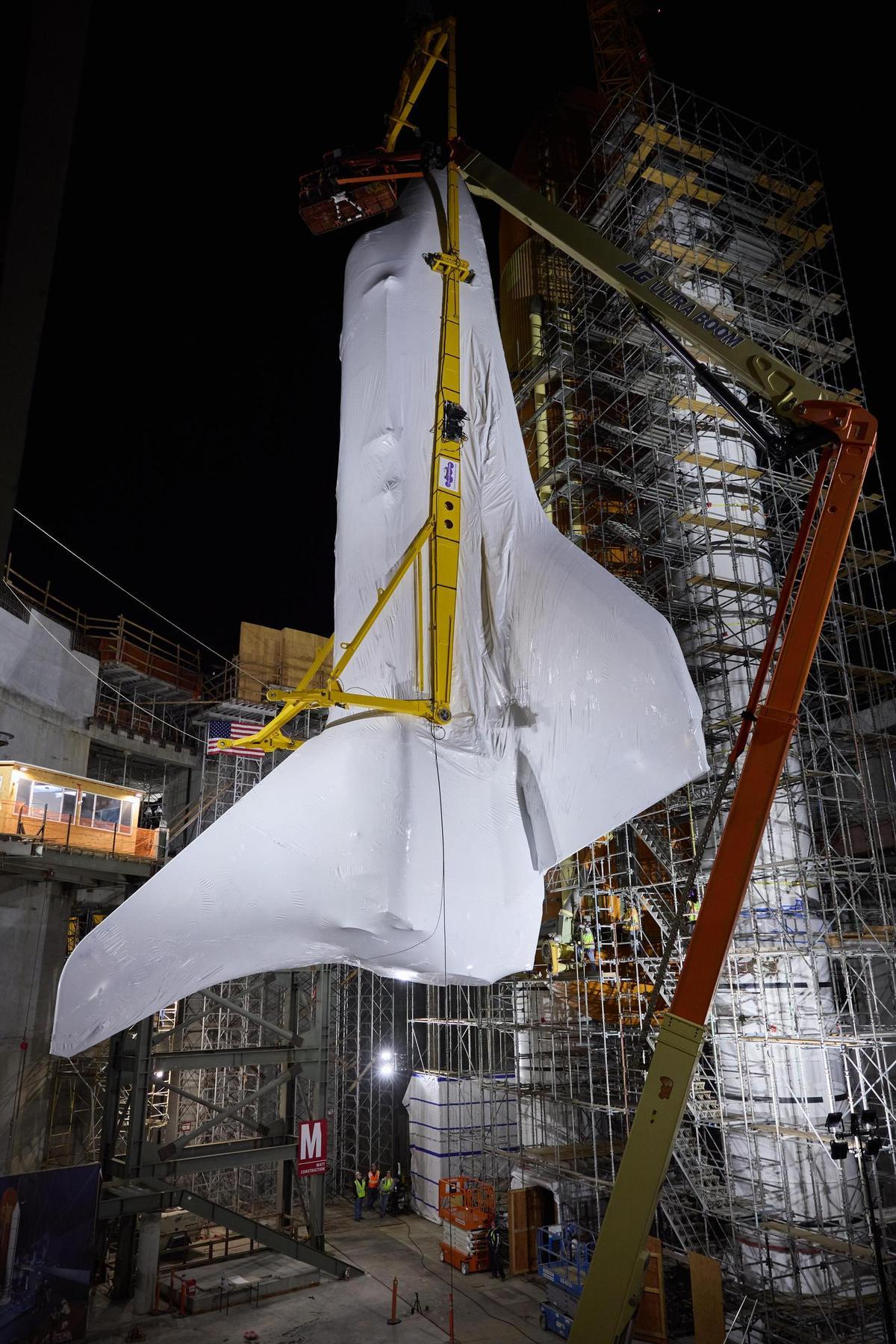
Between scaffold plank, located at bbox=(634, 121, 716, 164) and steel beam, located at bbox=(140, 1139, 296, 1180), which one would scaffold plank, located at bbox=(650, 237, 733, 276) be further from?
steel beam, located at bbox=(140, 1139, 296, 1180)

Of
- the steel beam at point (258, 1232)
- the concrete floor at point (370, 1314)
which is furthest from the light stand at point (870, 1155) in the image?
the steel beam at point (258, 1232)

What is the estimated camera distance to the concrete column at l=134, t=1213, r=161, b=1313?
15375 mm

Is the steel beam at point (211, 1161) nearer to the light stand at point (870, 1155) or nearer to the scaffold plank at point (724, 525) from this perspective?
the light stand at point (870, 1155)

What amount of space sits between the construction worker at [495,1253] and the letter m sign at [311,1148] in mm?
3706

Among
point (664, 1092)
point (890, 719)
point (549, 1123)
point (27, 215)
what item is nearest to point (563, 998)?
point (549, 1123)

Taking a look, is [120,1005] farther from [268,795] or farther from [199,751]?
[199,751]

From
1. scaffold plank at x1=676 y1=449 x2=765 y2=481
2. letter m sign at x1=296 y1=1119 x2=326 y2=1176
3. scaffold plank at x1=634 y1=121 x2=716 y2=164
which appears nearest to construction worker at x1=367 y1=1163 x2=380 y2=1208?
letter m sign at x1=296 y1=1119 x2=326 y2=1176

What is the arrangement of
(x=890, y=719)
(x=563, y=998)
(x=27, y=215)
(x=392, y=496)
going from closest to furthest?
(x=27, y=215) < (x=392, y=496) < (x=563, y=998) < (x=890, y=719)

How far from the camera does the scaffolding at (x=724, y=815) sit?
13.9 meters

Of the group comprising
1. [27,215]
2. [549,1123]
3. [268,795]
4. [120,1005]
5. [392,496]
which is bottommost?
[549,1123]

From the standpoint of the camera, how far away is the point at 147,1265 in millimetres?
15570

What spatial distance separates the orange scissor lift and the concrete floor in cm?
27

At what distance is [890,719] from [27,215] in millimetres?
24192

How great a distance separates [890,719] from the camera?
22969mm
